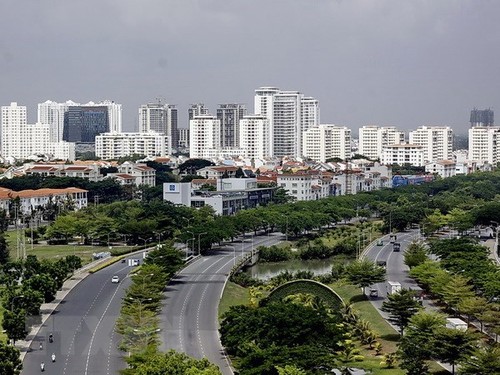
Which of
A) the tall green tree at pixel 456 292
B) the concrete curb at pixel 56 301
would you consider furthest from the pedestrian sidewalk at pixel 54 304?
the tall green tree at pixel 456 292

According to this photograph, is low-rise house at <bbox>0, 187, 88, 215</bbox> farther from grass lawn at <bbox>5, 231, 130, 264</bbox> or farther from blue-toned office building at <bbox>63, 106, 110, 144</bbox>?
blue-toned office building at <bbox>63, 106, 110, 144</bbox>

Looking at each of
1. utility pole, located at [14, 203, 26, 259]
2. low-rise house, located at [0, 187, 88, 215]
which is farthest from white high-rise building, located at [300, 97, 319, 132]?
utility pole, located at [14, 203, 26, 259]

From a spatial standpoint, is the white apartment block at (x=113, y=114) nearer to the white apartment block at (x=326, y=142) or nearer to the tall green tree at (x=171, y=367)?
the white apartment block at (x=326, y=142)

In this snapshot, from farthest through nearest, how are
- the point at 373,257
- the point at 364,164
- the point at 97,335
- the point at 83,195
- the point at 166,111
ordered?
the point at 166,111 < the point at 364,164 < the point at 83,195 < the point at 373,257 < the point at 97,335

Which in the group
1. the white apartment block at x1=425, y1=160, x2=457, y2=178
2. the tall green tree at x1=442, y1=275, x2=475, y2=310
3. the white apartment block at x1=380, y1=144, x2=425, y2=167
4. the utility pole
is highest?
the white apartment block at x1=380, y1=144, x2=425, y2=167

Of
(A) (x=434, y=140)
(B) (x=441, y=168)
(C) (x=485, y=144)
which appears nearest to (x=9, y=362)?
(B) (x=441, y=168)

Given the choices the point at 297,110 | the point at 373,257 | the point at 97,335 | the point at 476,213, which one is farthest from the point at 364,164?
the point at 97,335

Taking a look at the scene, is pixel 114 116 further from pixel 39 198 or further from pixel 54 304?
pixel 54 304

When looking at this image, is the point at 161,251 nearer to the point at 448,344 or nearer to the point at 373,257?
the point at 373,257
